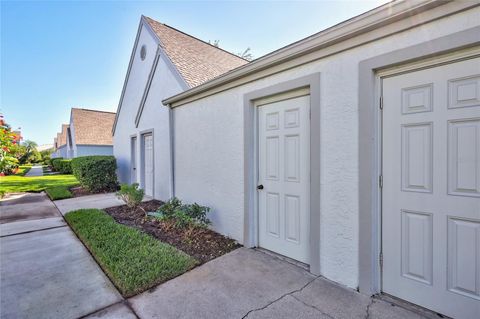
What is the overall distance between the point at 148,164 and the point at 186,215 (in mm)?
4738

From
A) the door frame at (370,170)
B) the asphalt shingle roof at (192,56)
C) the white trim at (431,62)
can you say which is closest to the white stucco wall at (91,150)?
the asphalt shingle roof at (192,56)

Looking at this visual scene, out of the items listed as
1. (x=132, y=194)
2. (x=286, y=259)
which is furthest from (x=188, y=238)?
(x=132, y=194)

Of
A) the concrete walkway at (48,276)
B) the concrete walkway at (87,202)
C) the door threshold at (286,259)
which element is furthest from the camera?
the concrete walkway at (87,202)

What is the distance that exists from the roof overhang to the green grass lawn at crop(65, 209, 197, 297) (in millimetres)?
3136

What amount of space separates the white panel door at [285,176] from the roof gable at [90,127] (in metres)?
23.0

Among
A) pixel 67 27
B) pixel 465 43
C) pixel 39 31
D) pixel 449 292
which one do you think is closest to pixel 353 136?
pixel 465 43

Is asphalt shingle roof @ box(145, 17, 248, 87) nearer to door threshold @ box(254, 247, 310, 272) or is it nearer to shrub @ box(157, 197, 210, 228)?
shrub @ box(157, 197, 210, 228)

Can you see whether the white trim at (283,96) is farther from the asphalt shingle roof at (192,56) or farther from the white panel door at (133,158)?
the white panel door at (133,158)

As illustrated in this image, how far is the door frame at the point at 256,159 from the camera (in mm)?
2877

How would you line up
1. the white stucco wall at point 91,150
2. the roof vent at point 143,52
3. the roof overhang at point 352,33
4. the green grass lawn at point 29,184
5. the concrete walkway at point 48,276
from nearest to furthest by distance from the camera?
1. the roof overhang at point 352,33
2. the concrete walkway at point 48,276
3. the roof vent at point 143,52
4. the green grass lawn at point 29,184
5. the white stucco wall at point 91,150

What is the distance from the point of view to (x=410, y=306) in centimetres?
224

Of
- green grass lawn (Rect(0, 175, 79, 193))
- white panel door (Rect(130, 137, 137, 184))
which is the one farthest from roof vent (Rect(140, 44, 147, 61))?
green grass lawn (Rect(0, 175, 79, 193))

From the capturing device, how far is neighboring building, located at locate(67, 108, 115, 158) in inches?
835

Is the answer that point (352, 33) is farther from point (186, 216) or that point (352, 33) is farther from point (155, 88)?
point (155, 88)
